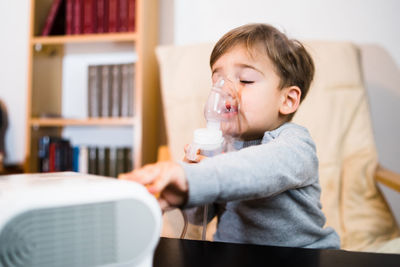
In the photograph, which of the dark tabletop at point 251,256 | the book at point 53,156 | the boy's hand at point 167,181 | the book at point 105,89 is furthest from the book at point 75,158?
the boy's hand at point 167,181

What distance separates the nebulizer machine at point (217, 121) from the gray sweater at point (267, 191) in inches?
1.3

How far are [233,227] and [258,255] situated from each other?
0.55 feet

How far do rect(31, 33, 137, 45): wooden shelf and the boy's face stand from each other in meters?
1.13

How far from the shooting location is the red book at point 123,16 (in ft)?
4.83

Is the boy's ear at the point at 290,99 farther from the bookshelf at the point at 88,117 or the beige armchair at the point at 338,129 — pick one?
the bookshelf at the point at 88,117

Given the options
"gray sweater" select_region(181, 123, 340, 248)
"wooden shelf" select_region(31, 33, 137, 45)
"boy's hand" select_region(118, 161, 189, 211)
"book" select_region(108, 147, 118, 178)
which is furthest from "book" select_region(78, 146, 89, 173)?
"boy's hand" select_region(118, 161, 189, 211)

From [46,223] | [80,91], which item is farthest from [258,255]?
[80,91]

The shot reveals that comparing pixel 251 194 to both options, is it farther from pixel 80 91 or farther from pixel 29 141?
pixel 80 91

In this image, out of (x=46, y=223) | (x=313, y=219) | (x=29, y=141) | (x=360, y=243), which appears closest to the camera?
(x=46, y=223)

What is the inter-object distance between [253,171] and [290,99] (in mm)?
166

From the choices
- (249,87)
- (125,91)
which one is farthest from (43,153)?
(249,87)

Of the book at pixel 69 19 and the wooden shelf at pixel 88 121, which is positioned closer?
the wooden shelf at pixel 88 121

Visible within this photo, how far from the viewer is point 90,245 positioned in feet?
0.88

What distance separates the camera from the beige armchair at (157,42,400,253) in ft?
2.45
